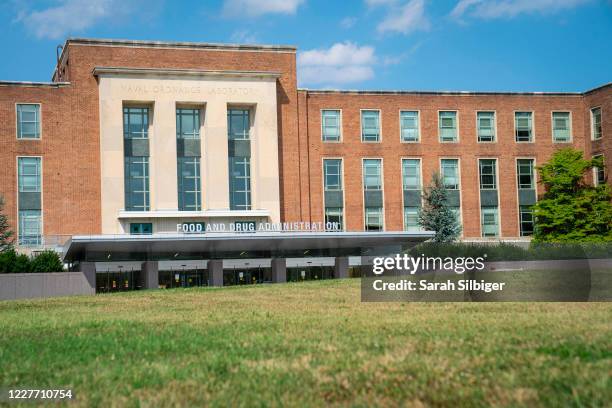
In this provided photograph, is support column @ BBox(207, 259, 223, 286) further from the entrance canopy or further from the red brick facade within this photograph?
the red brick facade

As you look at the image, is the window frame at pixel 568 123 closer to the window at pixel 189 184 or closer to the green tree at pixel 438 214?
the green tree at pixel 438 214


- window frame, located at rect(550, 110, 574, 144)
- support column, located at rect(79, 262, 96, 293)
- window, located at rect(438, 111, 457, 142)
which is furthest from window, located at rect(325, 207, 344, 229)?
support column, located at rect(79, 262, 96, 293)

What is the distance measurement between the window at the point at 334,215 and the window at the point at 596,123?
22.8 meters

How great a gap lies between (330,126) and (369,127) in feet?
10.8

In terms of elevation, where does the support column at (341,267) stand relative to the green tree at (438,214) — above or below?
below

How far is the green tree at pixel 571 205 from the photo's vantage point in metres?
66.2

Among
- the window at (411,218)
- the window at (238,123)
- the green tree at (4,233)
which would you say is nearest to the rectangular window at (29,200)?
the green tree at (4,233)

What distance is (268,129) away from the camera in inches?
2507

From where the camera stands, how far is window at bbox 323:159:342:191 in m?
67.1

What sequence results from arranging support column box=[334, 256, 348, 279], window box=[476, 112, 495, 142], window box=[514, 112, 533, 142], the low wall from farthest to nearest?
window box=[514, 112, 533, 142], window box=[476, 112, 495, 142], support column box=[334, 256, 348, 279], the low wall

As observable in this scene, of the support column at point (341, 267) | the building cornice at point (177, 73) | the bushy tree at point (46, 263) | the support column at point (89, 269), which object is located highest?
the building cornice at point (177, 73)

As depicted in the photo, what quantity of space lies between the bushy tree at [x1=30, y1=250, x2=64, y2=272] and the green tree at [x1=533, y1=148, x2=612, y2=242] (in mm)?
37760

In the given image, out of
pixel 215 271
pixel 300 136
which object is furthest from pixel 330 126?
pixel 215 271

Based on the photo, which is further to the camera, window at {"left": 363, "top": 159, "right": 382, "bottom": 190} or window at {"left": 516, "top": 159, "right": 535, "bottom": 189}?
window at {"left": 516, "top": 159, "right": 535, "bottom": 189}
